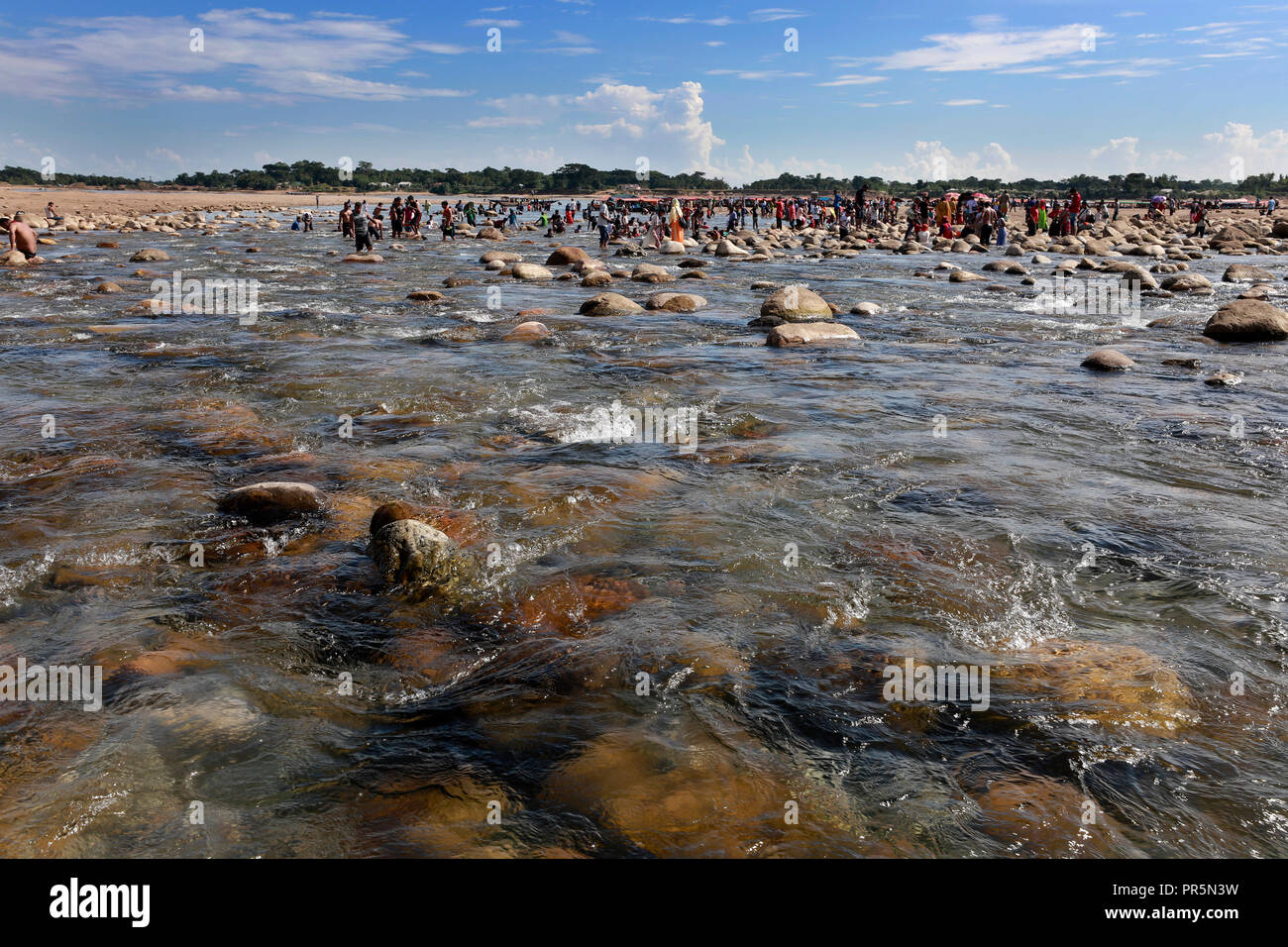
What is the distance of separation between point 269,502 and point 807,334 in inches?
431

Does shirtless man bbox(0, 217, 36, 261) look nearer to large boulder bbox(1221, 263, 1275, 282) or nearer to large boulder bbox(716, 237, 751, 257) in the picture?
large boulder bbox(716, 237, 751, 257)

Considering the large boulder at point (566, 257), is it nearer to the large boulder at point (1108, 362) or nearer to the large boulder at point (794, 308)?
the large boulder at point (794, 308)

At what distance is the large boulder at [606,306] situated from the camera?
58.0ft

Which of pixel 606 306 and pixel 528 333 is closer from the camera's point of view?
pixel 528 333

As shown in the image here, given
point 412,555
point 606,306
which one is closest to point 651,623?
point 412,555

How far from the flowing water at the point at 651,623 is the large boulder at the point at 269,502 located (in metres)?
0.15

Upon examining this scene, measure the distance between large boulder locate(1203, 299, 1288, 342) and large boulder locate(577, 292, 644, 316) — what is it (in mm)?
11917

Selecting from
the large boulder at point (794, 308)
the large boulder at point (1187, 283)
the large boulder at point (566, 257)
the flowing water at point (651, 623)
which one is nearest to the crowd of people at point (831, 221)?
the large boulder at point (566, 257)

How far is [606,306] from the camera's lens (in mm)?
17781

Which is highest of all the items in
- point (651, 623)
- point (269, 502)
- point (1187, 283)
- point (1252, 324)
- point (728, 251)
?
point (728, 251)

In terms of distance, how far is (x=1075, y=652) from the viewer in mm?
4613

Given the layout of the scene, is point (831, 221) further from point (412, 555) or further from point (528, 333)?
point (412, 555)
